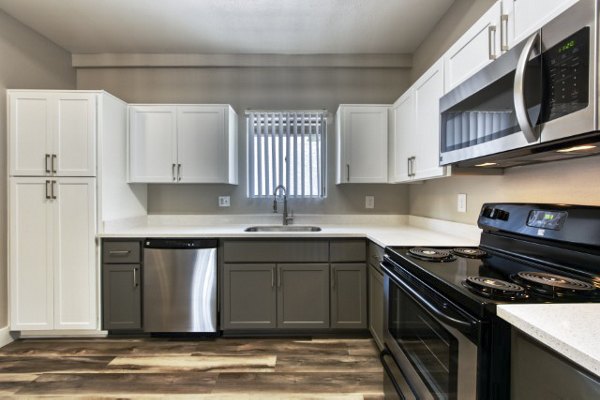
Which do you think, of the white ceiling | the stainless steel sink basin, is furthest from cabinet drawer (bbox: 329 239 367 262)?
the white ceiling

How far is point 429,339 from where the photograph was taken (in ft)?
3.76

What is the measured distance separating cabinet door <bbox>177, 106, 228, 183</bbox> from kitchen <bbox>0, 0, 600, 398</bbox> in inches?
2.4

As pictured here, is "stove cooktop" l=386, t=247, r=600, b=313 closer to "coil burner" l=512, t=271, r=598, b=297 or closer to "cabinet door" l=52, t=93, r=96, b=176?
"coil burner" l=512, t=271, r=598, b=297

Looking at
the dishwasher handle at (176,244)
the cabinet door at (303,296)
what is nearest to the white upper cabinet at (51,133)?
the dishwasher handle at (176,244)

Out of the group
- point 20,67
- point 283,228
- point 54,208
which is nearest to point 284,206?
point 283,228

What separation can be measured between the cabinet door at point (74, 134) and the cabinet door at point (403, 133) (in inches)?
98.4

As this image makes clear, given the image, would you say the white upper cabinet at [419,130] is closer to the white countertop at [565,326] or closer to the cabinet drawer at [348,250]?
the cabinet drawer at [348,250]

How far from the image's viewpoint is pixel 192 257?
2375mm

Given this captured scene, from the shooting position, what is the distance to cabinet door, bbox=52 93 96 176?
2.32 metres

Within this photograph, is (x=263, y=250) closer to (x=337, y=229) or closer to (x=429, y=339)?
(x=337, y=229)

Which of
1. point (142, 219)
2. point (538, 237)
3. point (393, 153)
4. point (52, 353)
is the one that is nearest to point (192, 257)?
point (142, 219)

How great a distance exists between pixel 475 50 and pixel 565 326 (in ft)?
4.18

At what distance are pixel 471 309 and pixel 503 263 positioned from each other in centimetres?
56

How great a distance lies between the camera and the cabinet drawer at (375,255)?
2.08 m
